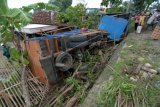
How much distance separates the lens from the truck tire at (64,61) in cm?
592

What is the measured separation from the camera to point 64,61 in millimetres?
6199

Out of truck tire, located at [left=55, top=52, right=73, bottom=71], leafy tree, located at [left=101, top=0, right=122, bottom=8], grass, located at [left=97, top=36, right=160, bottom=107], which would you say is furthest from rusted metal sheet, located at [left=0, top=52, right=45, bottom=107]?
leafy tree, located at [left=101, top=0, right=122, bottom=8]

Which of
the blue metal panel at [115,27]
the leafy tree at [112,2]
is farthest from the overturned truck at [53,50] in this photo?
the leafy tree at [112,2]

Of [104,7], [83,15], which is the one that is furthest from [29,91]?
[104,7]

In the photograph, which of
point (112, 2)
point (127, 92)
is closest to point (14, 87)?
point (127, 92)

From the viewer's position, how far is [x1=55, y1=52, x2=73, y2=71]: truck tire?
5.92m

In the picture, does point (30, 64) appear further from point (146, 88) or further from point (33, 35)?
point (146, 88)

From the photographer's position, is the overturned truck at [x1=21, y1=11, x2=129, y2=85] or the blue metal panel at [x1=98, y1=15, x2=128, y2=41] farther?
the blue metal panel at [x1=98, y1=15, x2=128, y2=41]

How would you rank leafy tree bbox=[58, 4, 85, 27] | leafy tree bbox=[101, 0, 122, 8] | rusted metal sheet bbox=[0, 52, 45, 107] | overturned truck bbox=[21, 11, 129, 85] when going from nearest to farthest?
1. rusted metal sheet bbox=[0, 52, 45, 107]
2. overturned truck bbox=[21, 11, 129, 85]
3. leafy tree bbox=[58, 4, 85, 27]
4. leafy tree bbox=[101, 0, 122, 8]

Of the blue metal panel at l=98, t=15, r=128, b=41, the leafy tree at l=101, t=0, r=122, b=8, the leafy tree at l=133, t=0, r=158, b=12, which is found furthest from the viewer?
the leafy tree at l=133, t=0, r=158, b=12

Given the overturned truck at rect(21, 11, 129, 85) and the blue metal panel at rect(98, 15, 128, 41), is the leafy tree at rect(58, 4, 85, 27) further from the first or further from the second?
the overturned truck at rect(21, 11, 129, 85)

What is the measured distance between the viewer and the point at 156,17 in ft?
36.2

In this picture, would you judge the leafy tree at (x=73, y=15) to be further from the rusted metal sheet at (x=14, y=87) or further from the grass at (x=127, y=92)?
the grass at (x=127, y=92)

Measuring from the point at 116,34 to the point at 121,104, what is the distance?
6.03 meters
